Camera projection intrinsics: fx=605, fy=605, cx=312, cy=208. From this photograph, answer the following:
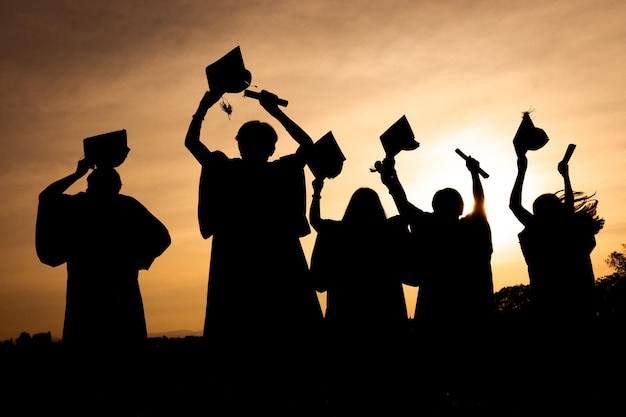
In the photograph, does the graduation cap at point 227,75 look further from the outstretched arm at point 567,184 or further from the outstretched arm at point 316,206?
the outstretched arm at point 567,184

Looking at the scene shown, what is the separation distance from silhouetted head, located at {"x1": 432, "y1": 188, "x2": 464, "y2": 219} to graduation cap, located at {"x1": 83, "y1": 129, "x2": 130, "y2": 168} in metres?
2.85

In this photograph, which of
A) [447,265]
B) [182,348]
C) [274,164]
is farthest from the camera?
[182,348]

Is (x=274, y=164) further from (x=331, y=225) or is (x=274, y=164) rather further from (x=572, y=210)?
(x=572, y=210)

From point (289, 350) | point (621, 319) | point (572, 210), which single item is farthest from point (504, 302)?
point (289, 350)

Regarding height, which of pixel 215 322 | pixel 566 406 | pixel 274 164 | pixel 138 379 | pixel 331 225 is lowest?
pixel 566 406

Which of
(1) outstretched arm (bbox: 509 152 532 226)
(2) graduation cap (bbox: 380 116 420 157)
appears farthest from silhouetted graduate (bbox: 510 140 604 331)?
(2) graduation cap (bbox: 380 116 420 157)

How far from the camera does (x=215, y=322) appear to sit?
418 centimetres

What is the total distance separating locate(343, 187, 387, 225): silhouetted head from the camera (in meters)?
4.96

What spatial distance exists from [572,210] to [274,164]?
3.44 metres

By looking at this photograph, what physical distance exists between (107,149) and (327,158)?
1736 mm

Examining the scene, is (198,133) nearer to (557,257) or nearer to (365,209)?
(365,209)

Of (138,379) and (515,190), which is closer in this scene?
(138,379)

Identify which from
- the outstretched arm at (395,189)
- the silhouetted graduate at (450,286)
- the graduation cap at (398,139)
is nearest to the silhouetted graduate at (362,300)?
the outstretched arm at (395,189)

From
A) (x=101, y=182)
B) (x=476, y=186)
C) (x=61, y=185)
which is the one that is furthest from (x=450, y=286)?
(x=61, y=185)
